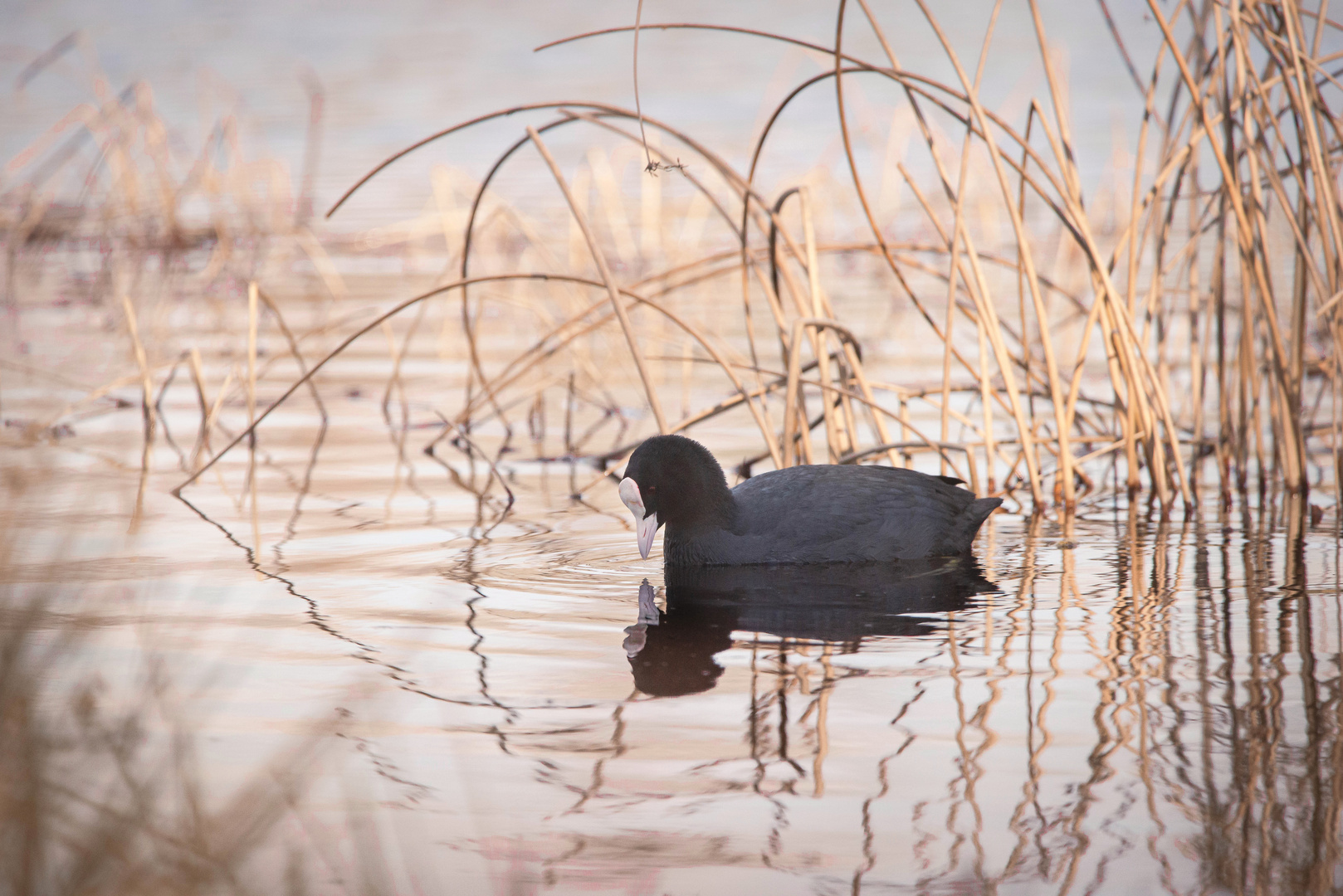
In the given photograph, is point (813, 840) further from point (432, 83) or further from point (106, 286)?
point (432, 83)

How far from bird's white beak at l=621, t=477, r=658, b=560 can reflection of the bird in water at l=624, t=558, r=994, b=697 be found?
0.13m

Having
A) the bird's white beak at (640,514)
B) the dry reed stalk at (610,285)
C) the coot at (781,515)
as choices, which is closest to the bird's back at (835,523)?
the coot at (781,515)

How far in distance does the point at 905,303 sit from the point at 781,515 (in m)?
6.53

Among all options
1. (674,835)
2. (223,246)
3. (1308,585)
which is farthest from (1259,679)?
(223,246)

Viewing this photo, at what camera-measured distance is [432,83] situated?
86.7ft

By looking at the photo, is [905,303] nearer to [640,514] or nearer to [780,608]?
[640,514]

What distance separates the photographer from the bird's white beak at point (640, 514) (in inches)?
186

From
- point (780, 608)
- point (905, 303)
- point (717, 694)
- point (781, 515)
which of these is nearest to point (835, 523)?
point (781, 515)

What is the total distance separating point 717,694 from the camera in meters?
3.64

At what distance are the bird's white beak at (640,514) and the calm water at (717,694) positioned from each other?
15 cm

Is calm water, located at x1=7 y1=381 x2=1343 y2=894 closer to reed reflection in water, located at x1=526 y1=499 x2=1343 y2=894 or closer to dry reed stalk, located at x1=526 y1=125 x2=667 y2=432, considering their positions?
reed reflection in water, located at x1=526 y1=499 x2=1343 y2=894

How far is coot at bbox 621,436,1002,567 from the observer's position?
4.84 m

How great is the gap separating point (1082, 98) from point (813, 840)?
22093mm

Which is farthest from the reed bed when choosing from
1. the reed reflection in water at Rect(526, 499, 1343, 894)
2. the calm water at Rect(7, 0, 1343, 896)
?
the reed reflection in water at Rect(526, 499, 1343, 894)
